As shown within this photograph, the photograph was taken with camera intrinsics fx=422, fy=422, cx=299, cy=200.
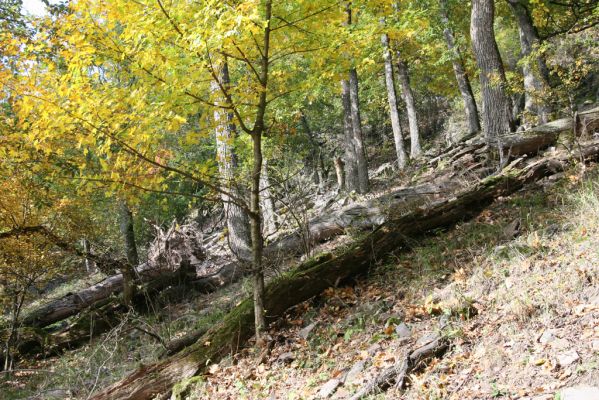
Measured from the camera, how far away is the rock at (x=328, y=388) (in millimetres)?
3756

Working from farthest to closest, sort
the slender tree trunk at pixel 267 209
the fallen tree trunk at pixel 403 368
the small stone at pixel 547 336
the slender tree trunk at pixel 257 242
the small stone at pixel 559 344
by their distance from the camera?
the slender tree trunk at pixel 267 209 → the slender tree trunk at pixel 257 242 → the fallen tree trunk at pixel 403 368 → the small stone at pixel 547 336 → the small stone at pixel 559 344

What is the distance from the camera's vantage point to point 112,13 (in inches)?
153

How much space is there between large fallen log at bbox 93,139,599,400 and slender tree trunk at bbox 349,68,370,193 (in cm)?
819

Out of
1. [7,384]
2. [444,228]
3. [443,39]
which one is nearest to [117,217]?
[7,384]

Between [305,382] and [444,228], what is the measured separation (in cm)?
332

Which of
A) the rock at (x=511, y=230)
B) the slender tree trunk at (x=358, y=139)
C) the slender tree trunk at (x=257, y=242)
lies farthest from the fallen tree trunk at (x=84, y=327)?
the slender tree trunk at (x=358, y=139)

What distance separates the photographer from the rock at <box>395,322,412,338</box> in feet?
13.5

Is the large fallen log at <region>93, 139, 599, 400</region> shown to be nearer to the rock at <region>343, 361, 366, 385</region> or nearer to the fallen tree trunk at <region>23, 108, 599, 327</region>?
the fallen tree trunk at <region>23, 108, 599, 327</region>

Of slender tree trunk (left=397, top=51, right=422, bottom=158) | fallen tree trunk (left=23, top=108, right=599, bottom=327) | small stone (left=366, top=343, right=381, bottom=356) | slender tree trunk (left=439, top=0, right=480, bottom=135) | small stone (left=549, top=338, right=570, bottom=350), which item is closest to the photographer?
small stone (left=549, top=338, right=570, bottom=350)

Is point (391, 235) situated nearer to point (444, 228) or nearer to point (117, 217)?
point (444, 228)

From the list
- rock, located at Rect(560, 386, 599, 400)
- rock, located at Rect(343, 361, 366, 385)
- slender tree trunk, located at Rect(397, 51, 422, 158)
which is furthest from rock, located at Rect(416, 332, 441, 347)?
slender tree trunk, located at Rect(397, 51, 422, 158)

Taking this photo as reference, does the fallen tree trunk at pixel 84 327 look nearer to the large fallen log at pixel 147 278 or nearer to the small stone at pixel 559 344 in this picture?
the large fallen log at pixel 147 278

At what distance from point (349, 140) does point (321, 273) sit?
10872mm

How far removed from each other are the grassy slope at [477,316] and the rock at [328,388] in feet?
0.33
